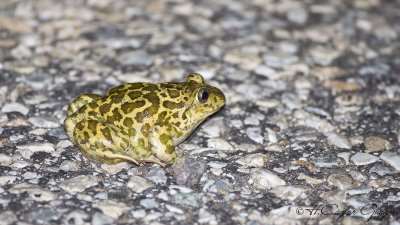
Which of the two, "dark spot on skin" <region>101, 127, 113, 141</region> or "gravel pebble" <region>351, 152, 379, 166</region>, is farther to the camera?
"gravel pebble" <region>351, 152, 379, 166</region>

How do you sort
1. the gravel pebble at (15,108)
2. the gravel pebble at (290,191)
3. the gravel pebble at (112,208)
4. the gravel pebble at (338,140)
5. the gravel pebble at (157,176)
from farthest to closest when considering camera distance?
the gravel pebble at (15,108), the gravel pebble at (338,140), the gravel pebble at (157,176), the gravel pebble at (290,191), the gravel pebble at (112,208)

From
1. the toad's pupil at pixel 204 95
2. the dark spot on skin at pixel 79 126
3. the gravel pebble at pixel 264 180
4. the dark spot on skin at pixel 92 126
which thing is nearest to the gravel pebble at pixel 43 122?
the dark spot on skin at pixel 79 126

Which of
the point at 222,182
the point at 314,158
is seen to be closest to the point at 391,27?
the point at 314,158

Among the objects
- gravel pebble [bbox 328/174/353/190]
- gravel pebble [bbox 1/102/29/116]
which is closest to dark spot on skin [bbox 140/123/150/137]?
gravel pebble [bbox 1/102/29/116]

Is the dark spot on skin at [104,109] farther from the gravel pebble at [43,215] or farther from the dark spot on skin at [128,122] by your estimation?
the gravel pebble at [43,215]

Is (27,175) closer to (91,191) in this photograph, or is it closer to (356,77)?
(91,191)

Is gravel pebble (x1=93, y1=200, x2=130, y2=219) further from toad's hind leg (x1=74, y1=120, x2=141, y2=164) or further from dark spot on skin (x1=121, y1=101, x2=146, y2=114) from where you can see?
dark spot on skin (x1=121, y1=101, x2=146, y2=114)

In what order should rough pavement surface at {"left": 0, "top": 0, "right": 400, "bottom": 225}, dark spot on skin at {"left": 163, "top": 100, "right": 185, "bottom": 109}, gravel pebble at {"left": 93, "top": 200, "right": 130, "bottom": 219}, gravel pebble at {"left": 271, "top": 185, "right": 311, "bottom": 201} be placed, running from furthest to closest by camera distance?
1. dark spot on skin at {"left": 163, "top": 100, "right": 185, "bottom": 109}
2. gravel pebble at {"left": 271, "top": 185, "right": 311, "bottom": 201}
3. rough pavement surface at {"left": 0, "top": 0, "right": 400, "bottom": 225}
4. gravel pebble at {"left": 93, "top": 200, "right": 130, "bottom": 219}
